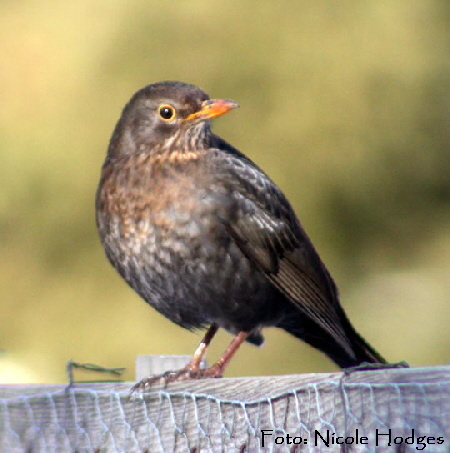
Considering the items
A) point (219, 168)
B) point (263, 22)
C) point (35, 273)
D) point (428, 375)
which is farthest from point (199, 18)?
point (428, 375)

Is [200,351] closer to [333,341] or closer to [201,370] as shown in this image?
[201,370]

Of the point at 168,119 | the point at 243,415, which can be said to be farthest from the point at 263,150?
the point at 243,415

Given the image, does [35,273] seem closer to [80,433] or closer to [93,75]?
[93,75]

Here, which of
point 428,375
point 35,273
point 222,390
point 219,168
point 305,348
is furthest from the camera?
point 35,273

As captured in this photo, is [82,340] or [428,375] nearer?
[428,375]

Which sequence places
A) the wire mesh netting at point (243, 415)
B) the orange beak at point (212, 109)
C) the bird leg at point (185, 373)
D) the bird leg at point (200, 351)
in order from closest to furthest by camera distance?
the wire mesh netting at point (243, 415) < the bird leg at point (185, 373) < the bird leg at point (200, 351) < the orange beak at point (212, 109)

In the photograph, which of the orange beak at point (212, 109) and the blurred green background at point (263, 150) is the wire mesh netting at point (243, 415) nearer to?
the orange beak at point (212, 109)

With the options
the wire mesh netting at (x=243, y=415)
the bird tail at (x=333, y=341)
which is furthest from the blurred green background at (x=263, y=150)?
the wire mesh netting at (x=243, y=415)
